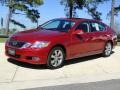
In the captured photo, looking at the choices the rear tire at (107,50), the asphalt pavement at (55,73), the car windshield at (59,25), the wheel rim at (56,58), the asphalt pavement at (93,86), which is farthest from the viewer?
the rear tire at (107,50)

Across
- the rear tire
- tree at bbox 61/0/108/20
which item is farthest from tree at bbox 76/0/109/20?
the rear tire

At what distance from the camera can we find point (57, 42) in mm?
10273

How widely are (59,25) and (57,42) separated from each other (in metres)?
1.43

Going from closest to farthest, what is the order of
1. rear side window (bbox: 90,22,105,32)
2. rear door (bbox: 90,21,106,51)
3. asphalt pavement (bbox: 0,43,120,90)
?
asphalt pavement (bbox: 0,43,120,90) → rear door (bbox: 90,21,106,51) → rear side window (bbox: 90,22,105,32)

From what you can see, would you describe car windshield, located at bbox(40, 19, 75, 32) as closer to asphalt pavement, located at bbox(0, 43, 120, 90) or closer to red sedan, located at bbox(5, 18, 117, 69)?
red sedan, located at bbox(5, 18, 117, 69)

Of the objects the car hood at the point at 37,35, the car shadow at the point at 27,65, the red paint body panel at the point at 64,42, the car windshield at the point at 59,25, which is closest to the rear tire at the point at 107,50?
the red paint body panel at the point at 64,42

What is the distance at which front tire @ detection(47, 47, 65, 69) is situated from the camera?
1017 cm

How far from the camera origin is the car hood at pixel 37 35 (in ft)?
33.1

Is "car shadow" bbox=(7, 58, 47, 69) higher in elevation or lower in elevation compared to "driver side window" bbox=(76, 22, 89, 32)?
lower

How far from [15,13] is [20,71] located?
687 inches

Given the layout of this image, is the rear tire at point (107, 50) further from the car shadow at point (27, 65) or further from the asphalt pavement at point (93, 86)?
the asphalt pavement at point (93, 86)

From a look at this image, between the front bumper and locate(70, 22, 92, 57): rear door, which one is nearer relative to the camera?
the front bumper

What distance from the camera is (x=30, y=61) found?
9.97 metres

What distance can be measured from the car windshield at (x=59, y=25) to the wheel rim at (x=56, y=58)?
0.98m
